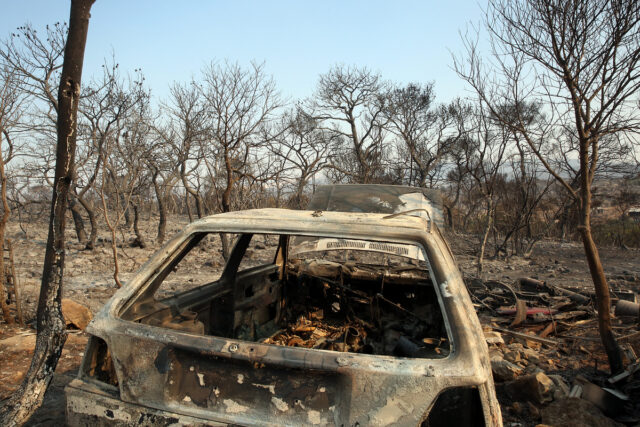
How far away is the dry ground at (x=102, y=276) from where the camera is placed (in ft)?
11.3

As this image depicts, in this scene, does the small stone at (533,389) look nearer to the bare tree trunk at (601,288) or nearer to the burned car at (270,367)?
the bare tree trunk at (601,288)

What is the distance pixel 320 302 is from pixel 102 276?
697 centimetres

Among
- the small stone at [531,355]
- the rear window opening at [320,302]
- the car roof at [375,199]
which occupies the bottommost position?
the small stone at [531,355]

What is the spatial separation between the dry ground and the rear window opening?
0.97 meters

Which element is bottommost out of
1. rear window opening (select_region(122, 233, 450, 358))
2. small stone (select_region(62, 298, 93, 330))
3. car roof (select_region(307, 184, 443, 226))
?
small stone (select_region(62, 298, 93, 330))

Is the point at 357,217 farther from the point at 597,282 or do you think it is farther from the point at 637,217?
the point at 637,217

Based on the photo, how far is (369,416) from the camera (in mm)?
1329

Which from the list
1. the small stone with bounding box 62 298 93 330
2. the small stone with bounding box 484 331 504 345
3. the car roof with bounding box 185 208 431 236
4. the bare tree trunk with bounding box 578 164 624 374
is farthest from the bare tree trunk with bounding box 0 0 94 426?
the small stone with bounding box 484 331 504 345

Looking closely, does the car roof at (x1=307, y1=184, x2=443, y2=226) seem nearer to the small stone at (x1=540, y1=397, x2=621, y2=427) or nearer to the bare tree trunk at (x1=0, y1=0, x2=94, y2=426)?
the small stone at (x1=540, y1=397, x2=621, y2=427)

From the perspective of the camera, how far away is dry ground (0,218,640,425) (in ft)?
11.3

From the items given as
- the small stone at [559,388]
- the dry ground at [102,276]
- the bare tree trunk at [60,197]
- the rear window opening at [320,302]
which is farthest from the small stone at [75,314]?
the small stone at [559,388]

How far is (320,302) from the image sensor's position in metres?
3.56

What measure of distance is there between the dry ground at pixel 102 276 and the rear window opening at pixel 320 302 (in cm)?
97

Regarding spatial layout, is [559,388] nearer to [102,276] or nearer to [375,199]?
[375,199]
